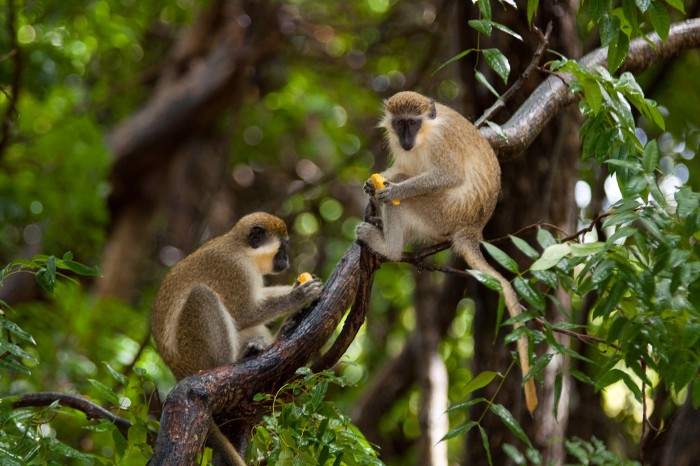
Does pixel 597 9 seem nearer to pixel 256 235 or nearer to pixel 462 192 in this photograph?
pixel 462 192

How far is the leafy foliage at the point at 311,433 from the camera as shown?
3254mm

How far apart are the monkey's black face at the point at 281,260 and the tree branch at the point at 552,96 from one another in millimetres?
1537

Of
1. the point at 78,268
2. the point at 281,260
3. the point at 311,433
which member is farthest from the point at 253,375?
the point at 281,260

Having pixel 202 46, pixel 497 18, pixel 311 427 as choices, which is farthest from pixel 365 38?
pixel 311 427

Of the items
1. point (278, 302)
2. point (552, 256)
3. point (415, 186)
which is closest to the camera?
point (552, 256)

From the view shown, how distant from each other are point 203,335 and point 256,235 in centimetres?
Result: 98

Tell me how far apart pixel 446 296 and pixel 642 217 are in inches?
222

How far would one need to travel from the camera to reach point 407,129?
5.26 metres

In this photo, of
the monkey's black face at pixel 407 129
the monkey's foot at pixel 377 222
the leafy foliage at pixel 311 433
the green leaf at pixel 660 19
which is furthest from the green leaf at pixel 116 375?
the green leaf at pixel 660 19

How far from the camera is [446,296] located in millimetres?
8367

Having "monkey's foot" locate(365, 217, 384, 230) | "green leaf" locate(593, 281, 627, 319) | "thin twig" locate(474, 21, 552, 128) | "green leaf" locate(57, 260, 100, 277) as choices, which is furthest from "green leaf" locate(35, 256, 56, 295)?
"thin twig" locate(474, 21, 552, 128)

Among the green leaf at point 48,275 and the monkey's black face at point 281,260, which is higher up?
the green leaf at point 48,275

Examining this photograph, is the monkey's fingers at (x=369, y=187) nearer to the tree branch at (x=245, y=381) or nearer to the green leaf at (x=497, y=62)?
the tree branch at (x=245, y=381)

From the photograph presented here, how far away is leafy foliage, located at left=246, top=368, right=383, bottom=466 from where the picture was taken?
128 inches
